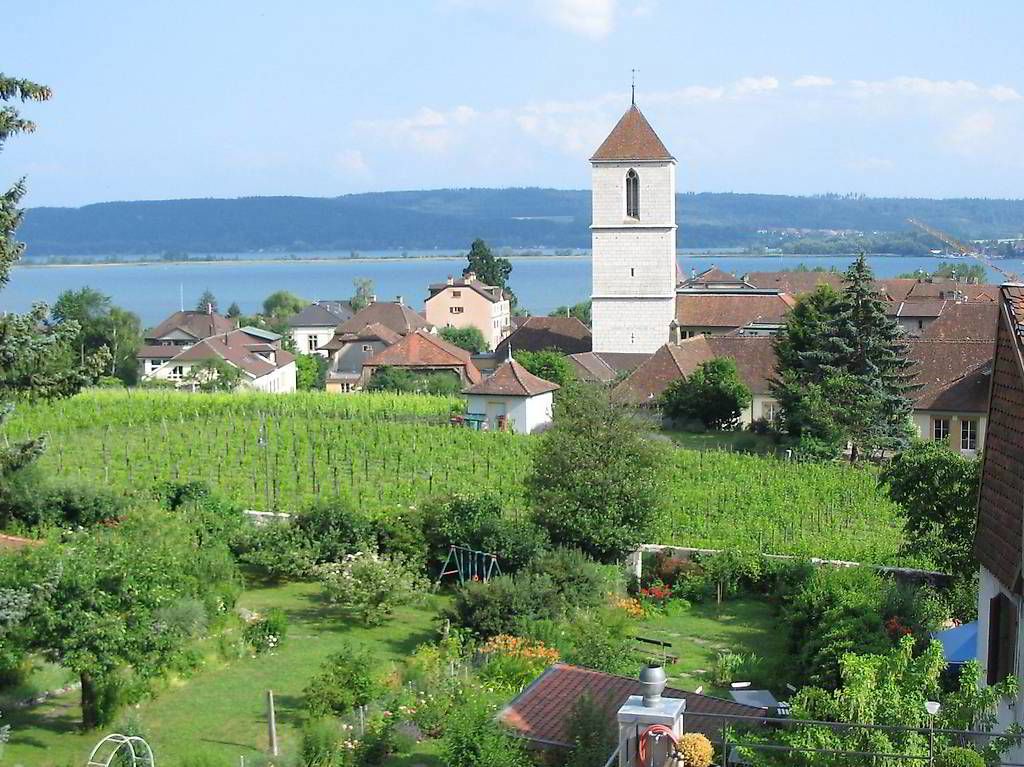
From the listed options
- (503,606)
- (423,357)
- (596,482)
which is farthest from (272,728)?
(423,357)

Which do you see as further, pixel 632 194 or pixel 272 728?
pixel 632 194

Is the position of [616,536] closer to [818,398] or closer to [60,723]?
[60,723]

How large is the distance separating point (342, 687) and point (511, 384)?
2481 centimetres

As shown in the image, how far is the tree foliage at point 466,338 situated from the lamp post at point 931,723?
242ft

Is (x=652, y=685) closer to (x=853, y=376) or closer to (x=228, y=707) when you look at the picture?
(x=228, y=707)

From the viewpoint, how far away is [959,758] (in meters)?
8.55

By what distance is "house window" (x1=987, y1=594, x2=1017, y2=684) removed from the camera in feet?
34.0

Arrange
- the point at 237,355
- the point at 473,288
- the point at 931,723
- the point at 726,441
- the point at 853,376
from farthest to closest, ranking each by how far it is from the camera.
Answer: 1. the point at 473,288
2. the point at 237,355
3. the point at 726,441
4. the point at 853,376
5. the point at 931,723

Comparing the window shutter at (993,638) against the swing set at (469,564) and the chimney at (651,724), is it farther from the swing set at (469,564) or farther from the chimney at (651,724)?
the swing set at (469,564)

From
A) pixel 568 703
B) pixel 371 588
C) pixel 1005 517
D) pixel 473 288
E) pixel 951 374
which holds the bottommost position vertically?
pixel 371 588

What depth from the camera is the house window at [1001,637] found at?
1035 cm

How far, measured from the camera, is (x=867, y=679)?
373 inches

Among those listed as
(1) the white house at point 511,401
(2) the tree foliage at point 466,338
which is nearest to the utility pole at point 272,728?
(1) the white house at point 511,401

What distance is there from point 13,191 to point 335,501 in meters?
12.8
